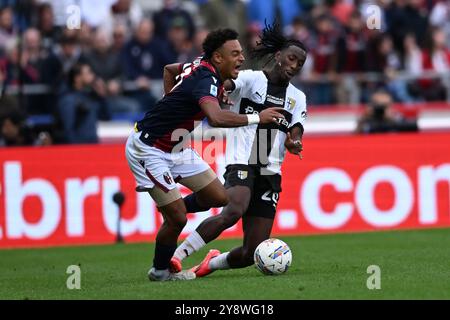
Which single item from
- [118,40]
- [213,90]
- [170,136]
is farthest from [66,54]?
[213,90]

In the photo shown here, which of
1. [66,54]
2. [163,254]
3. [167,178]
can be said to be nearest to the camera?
[167,178]

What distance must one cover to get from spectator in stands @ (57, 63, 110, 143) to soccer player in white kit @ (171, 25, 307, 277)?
6.73 metres

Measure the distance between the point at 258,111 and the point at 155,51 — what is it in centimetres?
910

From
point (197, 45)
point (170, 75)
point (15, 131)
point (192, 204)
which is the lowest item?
point (192, 204)

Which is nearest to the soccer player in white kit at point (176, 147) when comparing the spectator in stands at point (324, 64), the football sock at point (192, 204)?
the football sock at point (192, 204)

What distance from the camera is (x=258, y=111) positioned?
11.3 meters

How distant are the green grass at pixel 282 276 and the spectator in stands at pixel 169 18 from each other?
6.34m

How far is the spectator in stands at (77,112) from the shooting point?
1781cm

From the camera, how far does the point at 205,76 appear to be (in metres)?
10.2

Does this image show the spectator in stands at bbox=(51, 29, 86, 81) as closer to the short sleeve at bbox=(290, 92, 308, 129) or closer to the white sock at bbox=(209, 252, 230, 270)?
the short sleeve at bbox=(290, 92, 308, 129)

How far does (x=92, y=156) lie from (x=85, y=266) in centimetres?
406

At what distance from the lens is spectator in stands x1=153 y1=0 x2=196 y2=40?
20.8m

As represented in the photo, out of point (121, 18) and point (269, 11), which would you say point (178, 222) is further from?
point (269, 11)

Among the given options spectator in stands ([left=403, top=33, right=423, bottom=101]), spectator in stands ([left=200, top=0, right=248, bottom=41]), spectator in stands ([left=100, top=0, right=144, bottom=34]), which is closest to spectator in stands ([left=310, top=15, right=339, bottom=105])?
spectator in stands ([left=200, top=0, right=248, bottom=41])
